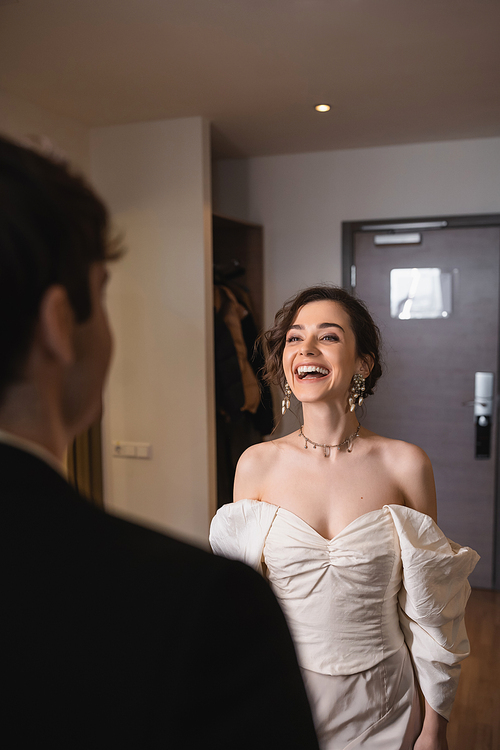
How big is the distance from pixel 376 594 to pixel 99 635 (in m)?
A: 0.97

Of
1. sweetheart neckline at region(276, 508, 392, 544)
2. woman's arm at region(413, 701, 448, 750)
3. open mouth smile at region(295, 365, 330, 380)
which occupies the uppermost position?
open mouth smile at region(295, 365, 330, 380)

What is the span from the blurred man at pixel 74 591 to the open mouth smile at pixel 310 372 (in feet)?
3.17

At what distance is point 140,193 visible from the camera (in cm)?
303

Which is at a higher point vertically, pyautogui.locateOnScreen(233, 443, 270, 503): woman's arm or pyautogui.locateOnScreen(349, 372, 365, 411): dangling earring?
pyautogui.locateOnScreen(349, 372, 365, 411): dangling earring

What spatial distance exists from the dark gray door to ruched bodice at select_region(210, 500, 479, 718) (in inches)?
86.0

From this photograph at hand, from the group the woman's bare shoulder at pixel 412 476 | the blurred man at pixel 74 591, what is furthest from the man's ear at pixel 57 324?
the woman's bare shoulder at pixel 412 476

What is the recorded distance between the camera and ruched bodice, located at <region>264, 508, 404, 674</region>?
1.20 meters

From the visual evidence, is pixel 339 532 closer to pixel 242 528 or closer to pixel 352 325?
pixel 242 528

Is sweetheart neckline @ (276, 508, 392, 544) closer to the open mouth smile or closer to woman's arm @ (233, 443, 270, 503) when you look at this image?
woman's arm @ (233, 443, 270, 503)

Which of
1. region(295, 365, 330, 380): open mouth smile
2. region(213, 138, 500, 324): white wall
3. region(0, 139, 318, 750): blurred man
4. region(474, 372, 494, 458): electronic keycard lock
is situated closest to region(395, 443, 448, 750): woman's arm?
region(295, 365, 330, 380): open mouth smile

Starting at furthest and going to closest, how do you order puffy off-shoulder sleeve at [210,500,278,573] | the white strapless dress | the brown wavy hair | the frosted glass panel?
1. the frosted glass panel
2. the brown wavy hair
3. puffy off-shoulder sleeve at [210,500,278,573]
4. the white strapless dress

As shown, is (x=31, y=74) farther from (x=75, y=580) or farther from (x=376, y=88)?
(x=75, y=580)

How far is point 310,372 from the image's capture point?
135 cm

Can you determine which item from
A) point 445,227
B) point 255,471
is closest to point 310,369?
point 255,471
